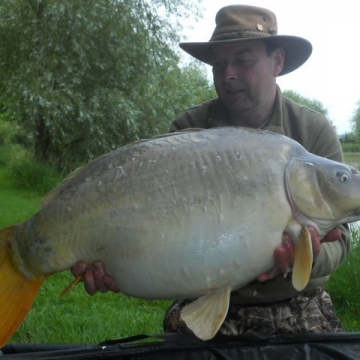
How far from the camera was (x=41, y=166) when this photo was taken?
953 cm

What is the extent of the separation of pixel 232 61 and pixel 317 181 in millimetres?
641

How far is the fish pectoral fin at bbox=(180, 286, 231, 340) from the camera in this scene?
1388 mm

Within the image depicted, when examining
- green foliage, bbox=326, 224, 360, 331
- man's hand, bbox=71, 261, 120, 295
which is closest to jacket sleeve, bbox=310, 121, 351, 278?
man's hand, bbox=71, 261, 120, 295

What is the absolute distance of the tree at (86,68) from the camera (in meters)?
8.64

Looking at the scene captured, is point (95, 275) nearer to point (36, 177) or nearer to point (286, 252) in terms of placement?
point (286, 252)

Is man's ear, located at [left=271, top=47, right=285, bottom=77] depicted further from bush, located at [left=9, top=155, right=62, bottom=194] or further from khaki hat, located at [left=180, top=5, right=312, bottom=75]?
bush, located at [left=9, top=155, right=62, bottom=194]

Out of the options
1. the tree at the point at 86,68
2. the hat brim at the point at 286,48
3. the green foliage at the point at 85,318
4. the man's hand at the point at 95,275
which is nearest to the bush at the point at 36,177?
the tree at the point at 86,68

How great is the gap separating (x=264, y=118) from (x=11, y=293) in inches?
37.9

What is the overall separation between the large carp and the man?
43 cm

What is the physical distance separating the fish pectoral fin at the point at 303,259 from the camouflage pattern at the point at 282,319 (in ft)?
1.67

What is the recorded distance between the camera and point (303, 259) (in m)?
1.39

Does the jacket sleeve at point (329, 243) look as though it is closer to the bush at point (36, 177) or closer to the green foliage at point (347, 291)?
the green foliage at point (347, 291)

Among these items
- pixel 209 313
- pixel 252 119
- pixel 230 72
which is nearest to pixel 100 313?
pixel 252 119

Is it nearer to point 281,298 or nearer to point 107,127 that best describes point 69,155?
point 107,127
